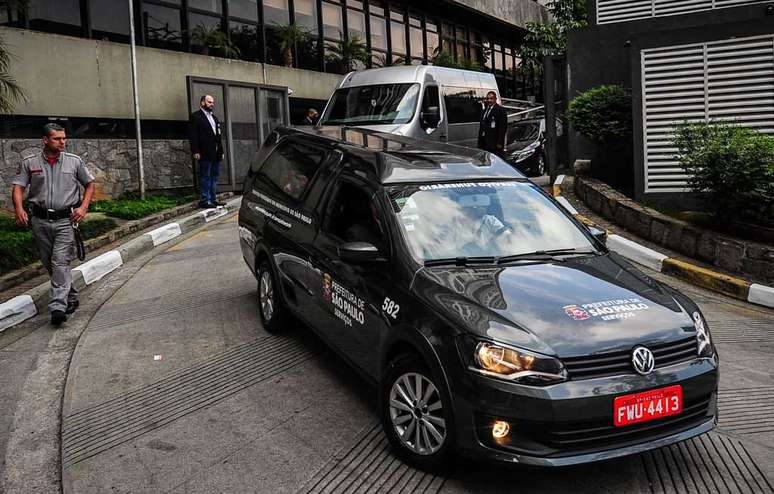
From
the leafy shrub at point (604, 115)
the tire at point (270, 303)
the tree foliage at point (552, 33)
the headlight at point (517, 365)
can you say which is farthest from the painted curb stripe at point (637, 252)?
the tree foliage at point (552, 33)

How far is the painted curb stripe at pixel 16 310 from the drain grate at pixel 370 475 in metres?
4.37

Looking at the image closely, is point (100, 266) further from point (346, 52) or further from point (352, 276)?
point (346, 52)

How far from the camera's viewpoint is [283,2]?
2134 centimetres

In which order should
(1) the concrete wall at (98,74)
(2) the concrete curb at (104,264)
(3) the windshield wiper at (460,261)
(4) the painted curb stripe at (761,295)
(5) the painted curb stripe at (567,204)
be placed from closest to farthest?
(3) the windshield wiper at (460,261)
(2) the concrete curb at (104,264)
(4) the painted curb stripe at (761,295)
(5) the painted curb stripe at (567,204)
(1) the concrete wall at (98,74)

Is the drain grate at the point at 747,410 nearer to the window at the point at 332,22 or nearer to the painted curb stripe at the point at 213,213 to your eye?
the painted curb stripe at the point at 213,213

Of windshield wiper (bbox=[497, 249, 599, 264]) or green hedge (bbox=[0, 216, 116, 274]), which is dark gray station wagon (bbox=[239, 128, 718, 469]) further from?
green hedge (bbox=[0, 216, 116, 274])

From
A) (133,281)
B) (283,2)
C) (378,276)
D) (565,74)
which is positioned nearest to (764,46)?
(565,74)

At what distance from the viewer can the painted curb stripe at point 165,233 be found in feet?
36.7

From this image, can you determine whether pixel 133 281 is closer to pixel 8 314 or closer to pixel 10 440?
pixel 8 314

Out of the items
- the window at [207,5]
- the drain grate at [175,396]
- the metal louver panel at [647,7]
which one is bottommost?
the drain grate at [175,396]

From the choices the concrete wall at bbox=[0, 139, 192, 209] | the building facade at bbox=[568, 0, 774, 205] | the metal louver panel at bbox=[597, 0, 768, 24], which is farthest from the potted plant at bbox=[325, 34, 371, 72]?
the building facade at bbox=[568, 0, 774, 205]

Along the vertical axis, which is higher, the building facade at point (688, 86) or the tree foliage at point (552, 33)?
the tree foliage at point (552, 33)

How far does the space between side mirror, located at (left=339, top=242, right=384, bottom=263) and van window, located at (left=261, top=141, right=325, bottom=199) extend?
1.60 m

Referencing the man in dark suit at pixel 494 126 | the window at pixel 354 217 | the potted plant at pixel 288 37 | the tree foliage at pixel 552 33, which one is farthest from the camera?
the tree foliage at pixel 552 33
